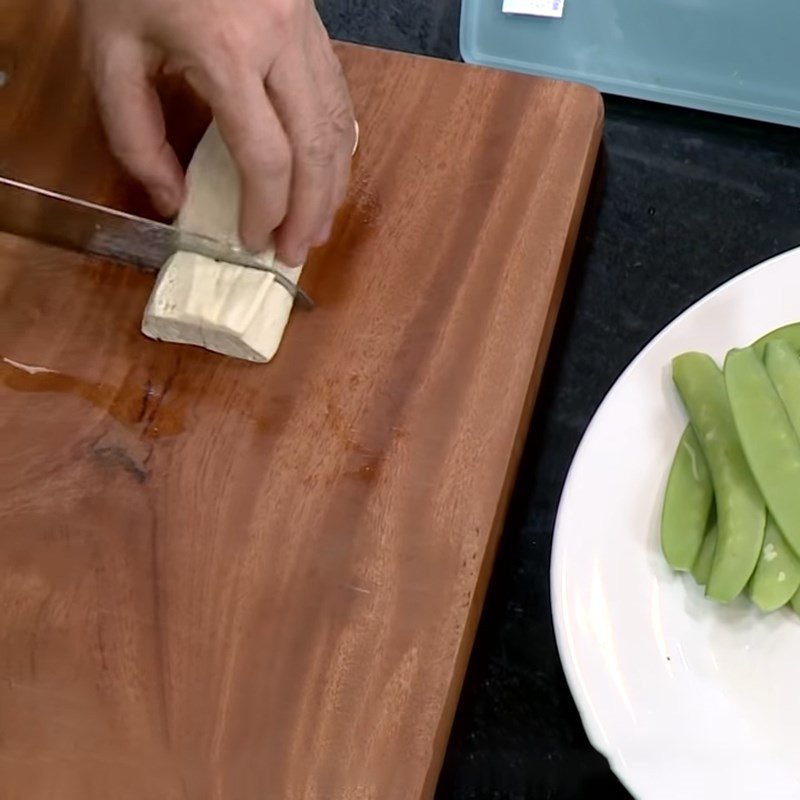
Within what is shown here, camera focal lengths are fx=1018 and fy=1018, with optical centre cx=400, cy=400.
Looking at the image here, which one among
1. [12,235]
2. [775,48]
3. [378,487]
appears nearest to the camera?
[378,487]

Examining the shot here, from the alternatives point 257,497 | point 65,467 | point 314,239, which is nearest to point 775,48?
point 314,239

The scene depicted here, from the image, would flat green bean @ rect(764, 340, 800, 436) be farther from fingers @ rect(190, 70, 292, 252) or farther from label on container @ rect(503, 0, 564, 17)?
label on container @ rect(503, 0, 564, 17)

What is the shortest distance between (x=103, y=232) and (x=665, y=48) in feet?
2.41

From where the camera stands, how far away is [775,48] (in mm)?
1240

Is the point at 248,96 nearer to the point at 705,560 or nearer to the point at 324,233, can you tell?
the point at 324,233

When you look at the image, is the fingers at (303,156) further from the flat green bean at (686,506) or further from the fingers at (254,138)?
the flat green bean at (686,506)

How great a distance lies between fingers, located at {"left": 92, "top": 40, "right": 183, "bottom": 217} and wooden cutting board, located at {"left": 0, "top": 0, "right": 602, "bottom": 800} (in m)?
0.09

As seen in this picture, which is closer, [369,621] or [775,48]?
[369,621]

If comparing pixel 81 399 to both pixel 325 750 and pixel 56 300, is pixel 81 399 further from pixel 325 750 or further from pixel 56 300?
pixel 325 750

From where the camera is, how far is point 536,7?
1266mm

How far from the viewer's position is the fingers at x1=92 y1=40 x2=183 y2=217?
33.7 inches

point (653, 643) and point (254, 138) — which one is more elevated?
point (254, 138)

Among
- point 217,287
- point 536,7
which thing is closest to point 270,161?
point 217,287

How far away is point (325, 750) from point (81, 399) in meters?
0.39
